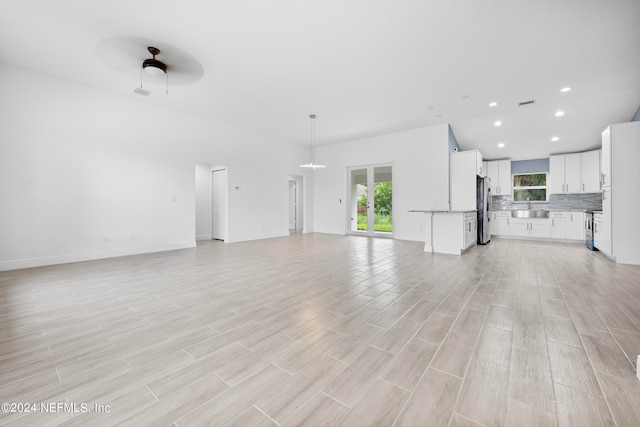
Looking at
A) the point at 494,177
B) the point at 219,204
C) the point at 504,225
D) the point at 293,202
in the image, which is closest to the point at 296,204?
the point at 293,202

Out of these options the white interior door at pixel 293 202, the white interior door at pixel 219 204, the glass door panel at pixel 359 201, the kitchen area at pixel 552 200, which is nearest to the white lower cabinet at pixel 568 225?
the kitchen area at pixel 552 200

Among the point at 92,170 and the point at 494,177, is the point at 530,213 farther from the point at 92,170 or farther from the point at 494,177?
the point at 92,170

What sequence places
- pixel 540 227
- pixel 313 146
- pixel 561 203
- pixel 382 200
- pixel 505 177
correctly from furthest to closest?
pixel 313 146
pixel 505 177
pixel 382 200
pixel 561 203
pixel 540 227

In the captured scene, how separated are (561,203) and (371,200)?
19.1 ft

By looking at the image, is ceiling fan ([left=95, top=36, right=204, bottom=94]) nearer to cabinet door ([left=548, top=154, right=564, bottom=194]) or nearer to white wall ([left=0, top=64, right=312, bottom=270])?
white wall ([left=0, top=64, right=312, bottom=270])

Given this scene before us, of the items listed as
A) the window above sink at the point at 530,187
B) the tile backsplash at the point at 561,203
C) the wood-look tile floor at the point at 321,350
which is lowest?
the wood-look tile floor at the point at 321,350

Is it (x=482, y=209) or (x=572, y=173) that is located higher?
(x=572, y=173)

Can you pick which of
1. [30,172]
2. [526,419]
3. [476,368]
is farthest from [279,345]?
[30,172]

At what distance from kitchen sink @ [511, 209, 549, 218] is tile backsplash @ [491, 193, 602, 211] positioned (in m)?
0.29

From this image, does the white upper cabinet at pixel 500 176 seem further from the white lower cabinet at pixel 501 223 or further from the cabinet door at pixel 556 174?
the cabinet door at pixel 556 174

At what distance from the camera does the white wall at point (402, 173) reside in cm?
708

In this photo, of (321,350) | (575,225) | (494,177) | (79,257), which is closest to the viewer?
(321,350)

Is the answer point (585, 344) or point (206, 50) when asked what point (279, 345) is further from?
point (206, 50)

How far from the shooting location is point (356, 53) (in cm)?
372
